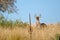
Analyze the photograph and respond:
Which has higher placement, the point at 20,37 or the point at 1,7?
the point at 1,7

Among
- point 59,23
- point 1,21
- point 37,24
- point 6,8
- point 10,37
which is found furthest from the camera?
point 6,8

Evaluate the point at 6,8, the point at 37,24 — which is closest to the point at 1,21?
the point at 37,24

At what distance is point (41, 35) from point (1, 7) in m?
13.0

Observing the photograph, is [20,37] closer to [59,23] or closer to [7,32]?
[7,32]

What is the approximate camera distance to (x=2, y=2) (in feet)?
75.6

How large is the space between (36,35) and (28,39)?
3.26 feet

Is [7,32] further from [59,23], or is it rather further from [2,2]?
[2,2]

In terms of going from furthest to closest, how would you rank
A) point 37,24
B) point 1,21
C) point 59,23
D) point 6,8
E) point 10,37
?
point 6,8 < point 37,24 < point 59,23 < point 1,21 < point 10,37

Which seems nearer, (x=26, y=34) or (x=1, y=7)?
(x=26, y=34)

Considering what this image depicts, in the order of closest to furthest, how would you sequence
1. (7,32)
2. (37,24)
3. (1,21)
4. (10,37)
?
(10,37)
(7,32)
(1,21)
(37,24)

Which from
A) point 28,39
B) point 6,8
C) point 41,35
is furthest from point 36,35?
point 6,8

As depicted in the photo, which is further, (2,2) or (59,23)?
(2,2)

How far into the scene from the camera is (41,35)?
441 inches

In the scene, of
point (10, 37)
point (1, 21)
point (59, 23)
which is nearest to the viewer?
point (10, 37)
